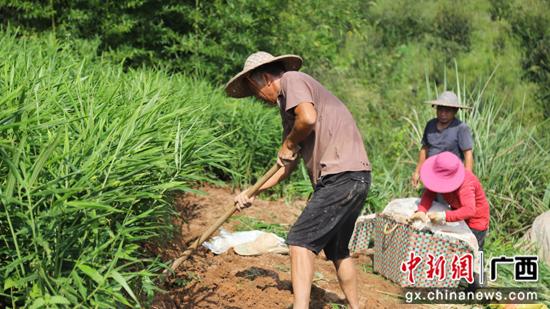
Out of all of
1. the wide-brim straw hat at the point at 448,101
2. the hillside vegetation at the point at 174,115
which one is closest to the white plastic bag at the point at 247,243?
the hillside vegetation at the point at 174,115

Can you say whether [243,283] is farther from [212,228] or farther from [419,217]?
[419,217]

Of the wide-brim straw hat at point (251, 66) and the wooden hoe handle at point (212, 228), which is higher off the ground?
the wide-brim straw hat at point (251, 66)

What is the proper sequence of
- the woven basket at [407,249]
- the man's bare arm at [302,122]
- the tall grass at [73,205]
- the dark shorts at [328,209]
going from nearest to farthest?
1. the tall grass at [73,205]
2. the man's bare arm at [302,122]
3. the dark shorts at [328,209]
4. the woven basket at [407,249]

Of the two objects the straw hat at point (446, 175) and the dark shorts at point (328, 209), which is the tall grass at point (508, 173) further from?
the dark shorts at point (328, 209)

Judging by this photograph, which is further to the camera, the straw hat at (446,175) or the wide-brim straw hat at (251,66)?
the straw hat at (446,175)

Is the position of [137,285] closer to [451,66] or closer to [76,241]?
[76,241]

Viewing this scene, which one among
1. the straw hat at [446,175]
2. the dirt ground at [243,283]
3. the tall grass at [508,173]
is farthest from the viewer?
the tall grass at [508,173]

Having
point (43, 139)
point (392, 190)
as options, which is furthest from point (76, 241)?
point (392, 190)

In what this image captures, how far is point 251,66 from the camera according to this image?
3.93 m

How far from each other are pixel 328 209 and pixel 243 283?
0.99 metres

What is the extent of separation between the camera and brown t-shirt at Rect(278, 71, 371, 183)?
153 inches

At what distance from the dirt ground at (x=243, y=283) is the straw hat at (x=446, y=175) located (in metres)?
0.80

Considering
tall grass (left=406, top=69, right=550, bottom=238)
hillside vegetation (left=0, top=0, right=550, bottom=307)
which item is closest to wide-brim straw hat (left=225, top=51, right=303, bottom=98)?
hillside vegetation (left=0, top=0, right=550, bottom=307)

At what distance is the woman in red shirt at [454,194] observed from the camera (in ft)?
16.2
